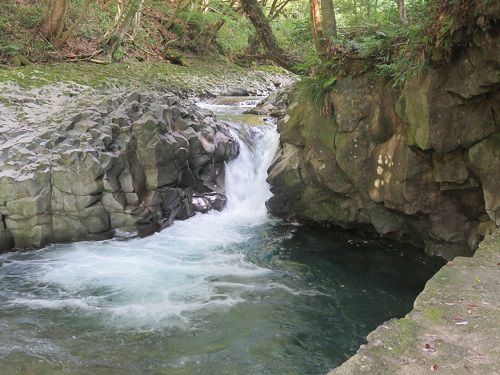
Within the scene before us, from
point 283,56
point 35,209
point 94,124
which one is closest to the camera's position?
point 35,209

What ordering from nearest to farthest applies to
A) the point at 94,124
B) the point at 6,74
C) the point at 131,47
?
1. the point at 94,124
2. the point at 6,74
3. the point at 131,47

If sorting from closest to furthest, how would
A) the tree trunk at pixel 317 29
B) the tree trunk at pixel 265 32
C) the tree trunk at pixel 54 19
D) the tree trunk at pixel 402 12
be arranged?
the tree trunk at pixel 402 12
the tree trunk at pixel 317 29
the tree trunk at pixel 265 32
the tree trunk at pixel 54 19

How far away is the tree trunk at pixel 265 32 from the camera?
9.55 meters

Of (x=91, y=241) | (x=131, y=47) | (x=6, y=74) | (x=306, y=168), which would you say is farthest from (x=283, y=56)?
(x=131, y=47)

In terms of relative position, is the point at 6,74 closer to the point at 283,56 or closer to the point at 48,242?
the point at 48,242

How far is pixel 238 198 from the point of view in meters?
10.0

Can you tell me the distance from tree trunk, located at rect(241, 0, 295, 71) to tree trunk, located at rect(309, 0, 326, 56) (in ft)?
4.41

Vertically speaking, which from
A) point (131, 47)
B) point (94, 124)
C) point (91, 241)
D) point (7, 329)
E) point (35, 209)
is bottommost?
point (7, 329)

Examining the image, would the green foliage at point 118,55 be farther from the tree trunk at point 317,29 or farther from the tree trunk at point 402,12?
the tree trunk at point 402,12

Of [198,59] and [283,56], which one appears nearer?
[283,56]

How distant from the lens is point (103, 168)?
7699 millimetres

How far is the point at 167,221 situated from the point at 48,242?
2.07m

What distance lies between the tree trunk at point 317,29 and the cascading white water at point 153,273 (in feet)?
11.5

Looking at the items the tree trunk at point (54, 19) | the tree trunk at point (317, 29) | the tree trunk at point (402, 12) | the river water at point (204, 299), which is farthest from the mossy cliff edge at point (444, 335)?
the tree trunk at point (54, 19)
